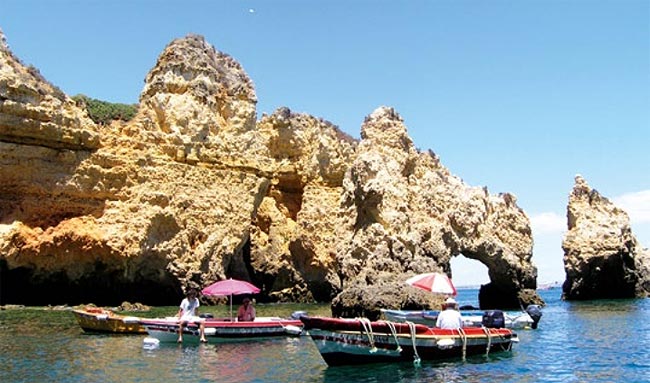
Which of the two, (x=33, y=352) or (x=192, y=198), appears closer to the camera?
(x=33, y=352)

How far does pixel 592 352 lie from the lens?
2127 centimetres

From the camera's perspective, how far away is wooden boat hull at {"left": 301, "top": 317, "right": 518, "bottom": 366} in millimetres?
17172

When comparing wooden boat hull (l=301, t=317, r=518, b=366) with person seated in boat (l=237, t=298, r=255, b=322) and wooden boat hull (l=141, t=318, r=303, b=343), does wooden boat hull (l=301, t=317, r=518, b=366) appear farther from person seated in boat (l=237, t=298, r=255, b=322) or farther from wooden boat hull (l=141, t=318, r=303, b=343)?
person seated in boat (l=237, t=298, r=255, b=322)

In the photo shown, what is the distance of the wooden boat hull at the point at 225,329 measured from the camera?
22766 mm

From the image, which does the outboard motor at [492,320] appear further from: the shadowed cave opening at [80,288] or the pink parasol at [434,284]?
the shadowed cave opening at [80,288]

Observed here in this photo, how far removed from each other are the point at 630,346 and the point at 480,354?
5.96m

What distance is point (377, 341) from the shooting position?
17.5m

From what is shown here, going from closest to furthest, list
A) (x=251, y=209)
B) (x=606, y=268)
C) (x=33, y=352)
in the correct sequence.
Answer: (x=33, y=352) < (x=251, y=209) < (x=606, y=268)

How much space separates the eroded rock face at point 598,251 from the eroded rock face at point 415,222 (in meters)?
8.65

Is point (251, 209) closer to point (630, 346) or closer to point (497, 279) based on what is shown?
point (497, 279)

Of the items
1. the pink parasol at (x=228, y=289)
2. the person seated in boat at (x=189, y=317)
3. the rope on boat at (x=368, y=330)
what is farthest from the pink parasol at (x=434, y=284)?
the person seated in boat at (x=189, y=317)

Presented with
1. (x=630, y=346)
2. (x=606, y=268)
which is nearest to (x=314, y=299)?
(x=606, y=268)

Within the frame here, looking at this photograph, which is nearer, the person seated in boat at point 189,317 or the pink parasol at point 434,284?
the pink parasol at point 434,284

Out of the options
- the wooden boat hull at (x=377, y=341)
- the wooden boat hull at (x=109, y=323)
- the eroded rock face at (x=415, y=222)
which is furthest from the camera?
the eroded rock face at (x=415, y=222)
